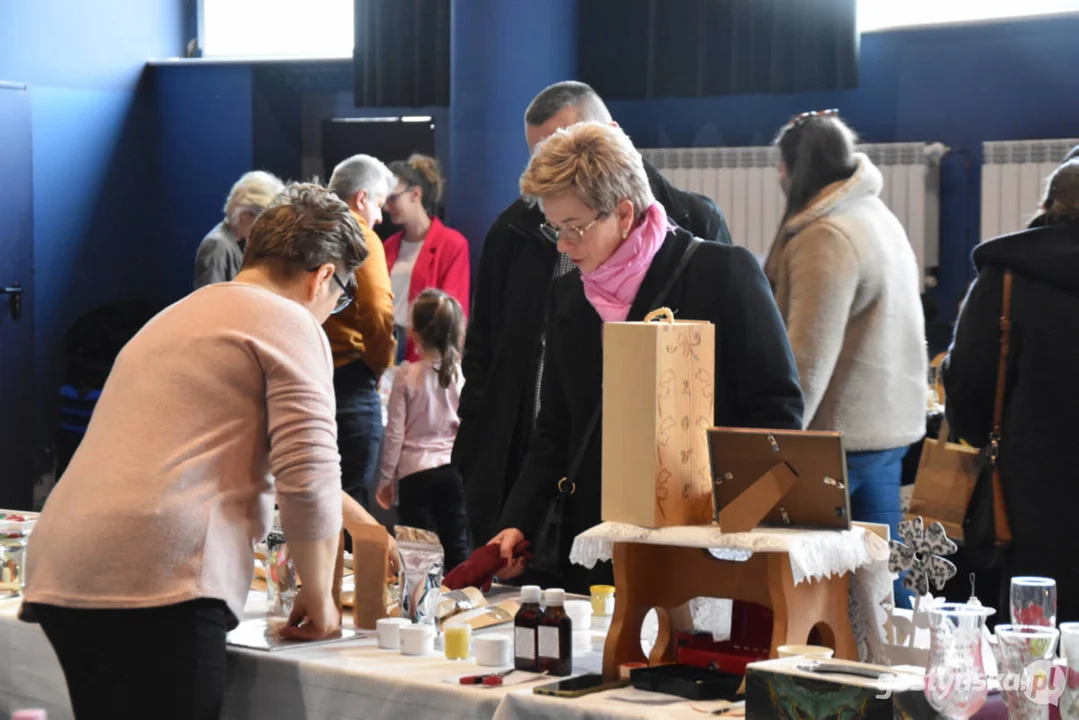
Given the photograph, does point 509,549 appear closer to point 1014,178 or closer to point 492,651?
point 492,651

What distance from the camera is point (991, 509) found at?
9.46ft

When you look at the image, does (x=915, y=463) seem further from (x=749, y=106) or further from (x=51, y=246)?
(x=51, y=246)

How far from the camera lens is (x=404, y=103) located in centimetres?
707

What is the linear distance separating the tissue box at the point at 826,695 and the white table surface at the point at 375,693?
0.37 ft

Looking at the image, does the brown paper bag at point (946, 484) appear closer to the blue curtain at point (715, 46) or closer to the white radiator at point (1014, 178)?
the white radiator at point (1014, 178)

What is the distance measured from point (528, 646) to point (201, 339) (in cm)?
64

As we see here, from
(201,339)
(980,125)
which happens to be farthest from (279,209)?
(980,125)

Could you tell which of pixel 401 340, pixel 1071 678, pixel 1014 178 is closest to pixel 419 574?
pixel 1071 678

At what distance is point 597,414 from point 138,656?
85 centimetres

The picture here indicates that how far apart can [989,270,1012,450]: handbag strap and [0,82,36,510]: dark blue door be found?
5533 mm

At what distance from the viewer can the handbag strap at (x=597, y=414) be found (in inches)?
95.3

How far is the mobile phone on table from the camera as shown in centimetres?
200

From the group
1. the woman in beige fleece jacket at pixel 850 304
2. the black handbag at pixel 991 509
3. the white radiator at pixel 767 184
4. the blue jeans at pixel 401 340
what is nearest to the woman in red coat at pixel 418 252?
the blue jeans at pixel 401 340

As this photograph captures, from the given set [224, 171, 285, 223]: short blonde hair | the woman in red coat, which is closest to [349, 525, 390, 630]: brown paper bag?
[224, 171, 285, 223]: short blonde hair
